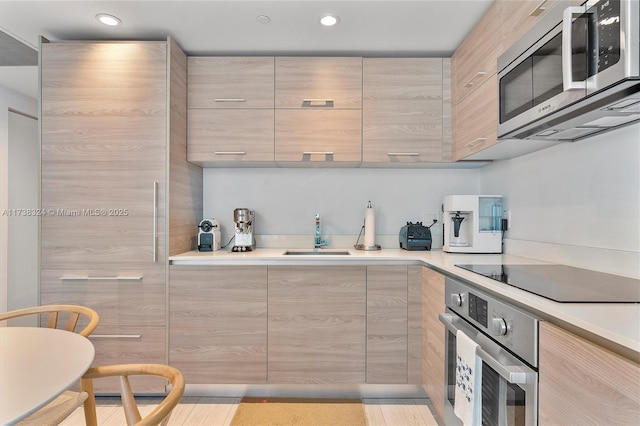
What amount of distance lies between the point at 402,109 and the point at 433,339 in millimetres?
1486

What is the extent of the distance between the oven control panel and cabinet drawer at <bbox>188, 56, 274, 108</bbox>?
1.71m

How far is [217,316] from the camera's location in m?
2.15

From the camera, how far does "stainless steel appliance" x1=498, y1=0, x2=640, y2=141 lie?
3.26 ft

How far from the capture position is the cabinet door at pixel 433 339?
182 cm

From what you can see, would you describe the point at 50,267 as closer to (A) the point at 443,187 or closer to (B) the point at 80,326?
(B) the point at 80,326

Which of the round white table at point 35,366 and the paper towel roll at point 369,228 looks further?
the paper towel roll at point 369,228

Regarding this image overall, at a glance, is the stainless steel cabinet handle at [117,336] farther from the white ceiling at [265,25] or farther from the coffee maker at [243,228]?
the white ceiling at [265,25]

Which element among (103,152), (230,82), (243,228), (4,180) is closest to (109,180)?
(103,152)

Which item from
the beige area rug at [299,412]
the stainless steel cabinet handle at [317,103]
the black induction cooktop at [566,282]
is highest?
the stainless steel cabinet handle at [317,103]

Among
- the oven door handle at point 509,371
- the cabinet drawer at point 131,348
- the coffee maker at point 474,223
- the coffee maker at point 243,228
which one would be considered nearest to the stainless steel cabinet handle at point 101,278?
the cabinet drawer at point 131,348

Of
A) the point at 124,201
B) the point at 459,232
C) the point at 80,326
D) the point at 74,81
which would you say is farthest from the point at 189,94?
the point at 459,232

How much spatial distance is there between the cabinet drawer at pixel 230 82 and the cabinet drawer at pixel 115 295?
121cm

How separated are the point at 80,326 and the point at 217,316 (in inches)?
32.5

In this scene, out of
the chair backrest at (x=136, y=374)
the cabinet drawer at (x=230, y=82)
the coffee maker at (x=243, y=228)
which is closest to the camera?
the chair backrest at (x=136, y=374)
